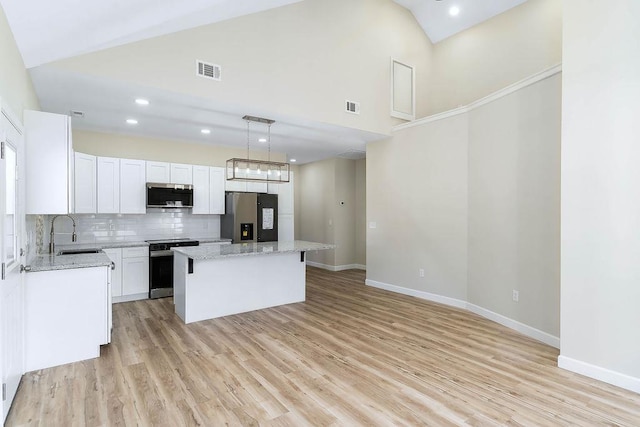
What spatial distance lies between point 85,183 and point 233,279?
2.68m

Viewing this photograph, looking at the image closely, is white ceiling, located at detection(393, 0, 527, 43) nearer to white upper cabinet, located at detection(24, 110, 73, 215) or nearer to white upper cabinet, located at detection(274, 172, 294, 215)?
white upper cabinet, located at detection(274, 172, 294, 215)

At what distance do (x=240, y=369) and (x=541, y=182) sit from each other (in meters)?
3.59

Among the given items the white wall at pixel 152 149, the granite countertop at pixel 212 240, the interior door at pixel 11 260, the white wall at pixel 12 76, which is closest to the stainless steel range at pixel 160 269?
the granite countertop at pixel 212 240

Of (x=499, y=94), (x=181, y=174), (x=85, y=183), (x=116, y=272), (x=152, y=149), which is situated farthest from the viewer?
(x=152, y=149)

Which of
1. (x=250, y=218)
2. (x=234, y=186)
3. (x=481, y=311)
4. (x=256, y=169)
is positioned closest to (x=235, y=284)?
(x=256, y=169)

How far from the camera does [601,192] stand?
9.18ft

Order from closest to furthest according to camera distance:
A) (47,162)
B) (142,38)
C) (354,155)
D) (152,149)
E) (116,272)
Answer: (47,162)
(142,38)
(116,272)
(152,149)
(354,155)

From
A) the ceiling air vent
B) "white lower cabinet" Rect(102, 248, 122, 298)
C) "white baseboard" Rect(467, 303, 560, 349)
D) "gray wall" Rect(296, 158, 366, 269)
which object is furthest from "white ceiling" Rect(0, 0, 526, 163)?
"white baseboard" Rect(467, 303, 560, 349)

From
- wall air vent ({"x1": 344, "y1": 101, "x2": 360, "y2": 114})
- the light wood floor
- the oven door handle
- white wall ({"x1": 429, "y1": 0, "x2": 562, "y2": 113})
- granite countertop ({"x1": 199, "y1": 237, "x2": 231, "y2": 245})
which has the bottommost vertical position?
the light wood floor

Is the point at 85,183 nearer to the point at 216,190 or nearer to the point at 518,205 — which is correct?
the point at 216,190

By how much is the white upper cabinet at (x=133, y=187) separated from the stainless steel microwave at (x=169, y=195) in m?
0.17

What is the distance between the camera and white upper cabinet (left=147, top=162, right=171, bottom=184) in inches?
224

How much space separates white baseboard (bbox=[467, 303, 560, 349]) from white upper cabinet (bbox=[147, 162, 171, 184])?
5153mm

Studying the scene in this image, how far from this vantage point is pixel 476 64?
5738 millimetres
